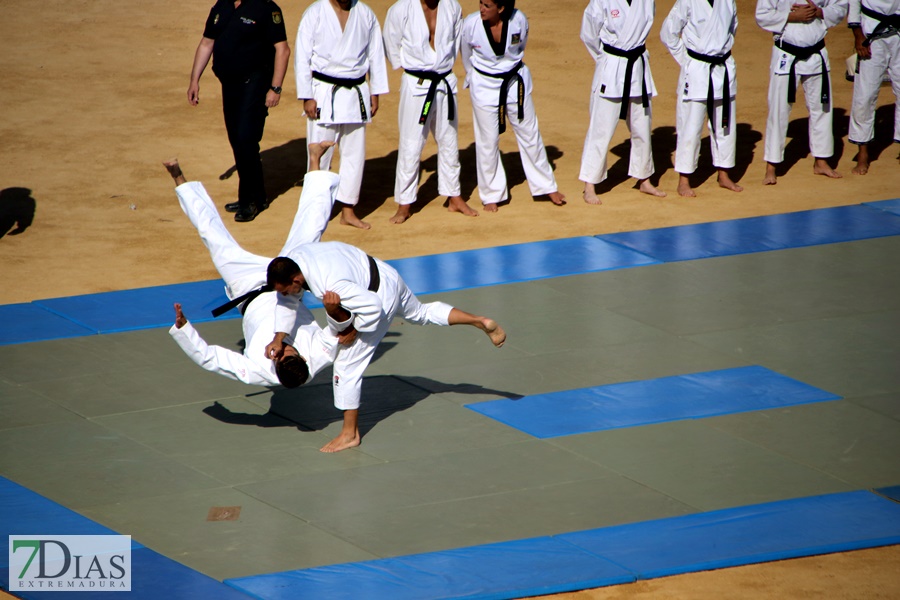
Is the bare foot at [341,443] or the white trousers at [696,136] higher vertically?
the white trousers at [696,136]

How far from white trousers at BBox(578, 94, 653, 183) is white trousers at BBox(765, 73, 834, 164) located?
1.16 m

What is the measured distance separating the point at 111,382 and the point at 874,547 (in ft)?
13.3

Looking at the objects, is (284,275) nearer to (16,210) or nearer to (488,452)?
(488,452)

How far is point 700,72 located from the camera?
965cm

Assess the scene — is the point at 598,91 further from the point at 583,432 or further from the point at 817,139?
the point at 583,432

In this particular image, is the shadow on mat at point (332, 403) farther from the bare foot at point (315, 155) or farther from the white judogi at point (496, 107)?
the white judogi at point (496, 107)

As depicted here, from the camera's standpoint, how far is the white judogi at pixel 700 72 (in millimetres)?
9500

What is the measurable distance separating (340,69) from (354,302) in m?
3.95

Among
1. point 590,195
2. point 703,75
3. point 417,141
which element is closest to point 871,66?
point 703,75

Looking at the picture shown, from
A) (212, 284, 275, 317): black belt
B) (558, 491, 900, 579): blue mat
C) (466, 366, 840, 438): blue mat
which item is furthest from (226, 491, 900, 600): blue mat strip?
(212, 284, 275, 317): black belt

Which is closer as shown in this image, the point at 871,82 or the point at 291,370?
the point at 291,370

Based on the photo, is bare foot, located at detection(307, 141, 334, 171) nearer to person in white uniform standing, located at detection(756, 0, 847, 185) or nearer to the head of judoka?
the head of judoka

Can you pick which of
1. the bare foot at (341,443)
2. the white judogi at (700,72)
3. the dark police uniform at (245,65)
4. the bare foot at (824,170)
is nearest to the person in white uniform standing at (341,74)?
the dark police uniform at (245,65)

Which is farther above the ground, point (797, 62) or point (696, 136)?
point (797, 62)
